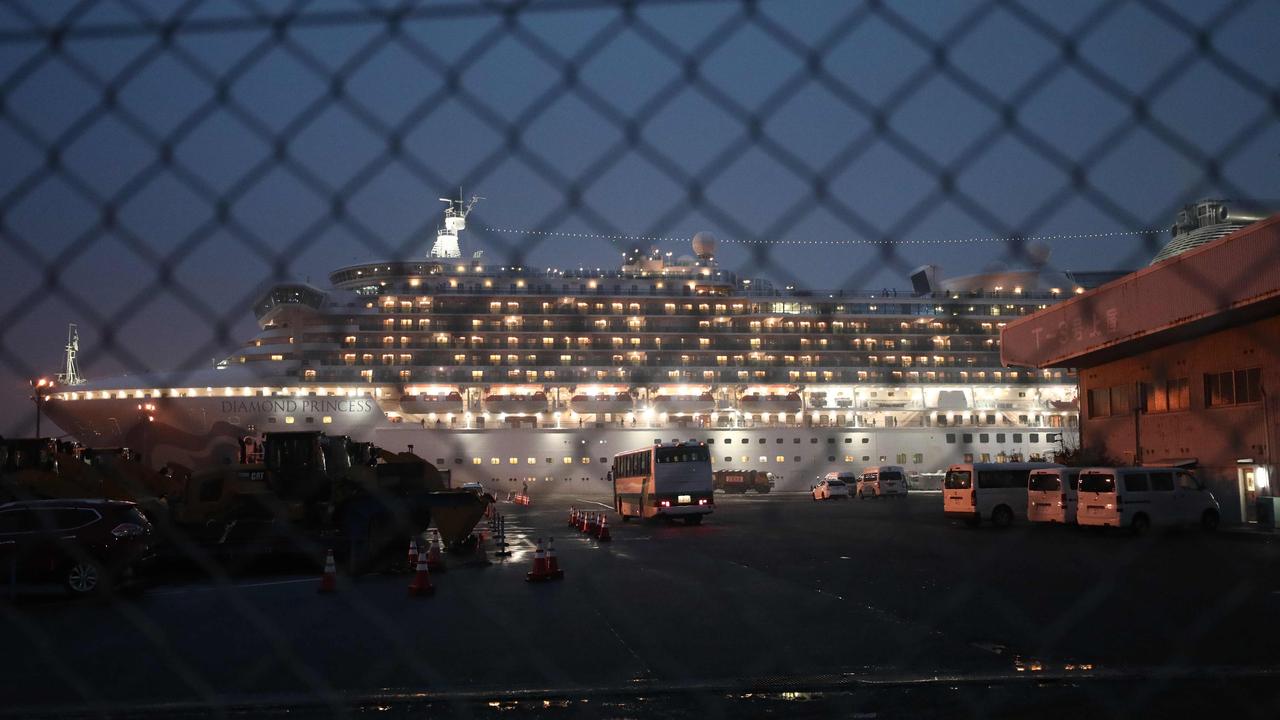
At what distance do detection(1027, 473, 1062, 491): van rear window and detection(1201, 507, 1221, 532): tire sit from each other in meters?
2.34

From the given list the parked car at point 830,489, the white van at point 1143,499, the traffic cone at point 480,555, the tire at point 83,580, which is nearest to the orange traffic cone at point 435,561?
the traffic cone at point 480,555

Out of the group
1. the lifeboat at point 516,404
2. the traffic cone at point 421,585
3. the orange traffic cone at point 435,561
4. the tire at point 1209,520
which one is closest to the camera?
the traffic cone at point 421,585

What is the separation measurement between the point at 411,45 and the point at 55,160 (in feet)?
3.05

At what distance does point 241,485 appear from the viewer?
1479 centimetres

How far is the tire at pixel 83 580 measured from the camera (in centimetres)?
1034

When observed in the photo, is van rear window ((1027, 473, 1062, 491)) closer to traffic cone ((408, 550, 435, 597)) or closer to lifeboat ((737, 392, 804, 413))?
traffic cone ((408, 550, 435, 597))

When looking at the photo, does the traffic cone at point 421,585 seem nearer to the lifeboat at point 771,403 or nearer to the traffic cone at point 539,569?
the traffic cone at point 539,569

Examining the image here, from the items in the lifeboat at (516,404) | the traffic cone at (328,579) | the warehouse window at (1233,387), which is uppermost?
the lifeboat at (516,404)

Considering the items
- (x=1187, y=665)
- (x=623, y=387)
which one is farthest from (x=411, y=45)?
(x=623, y=387)

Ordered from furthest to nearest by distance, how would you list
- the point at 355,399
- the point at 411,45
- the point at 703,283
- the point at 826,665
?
the point at 703,283 < the point at 355,399 < the point at 826,665 < the point at 411,45

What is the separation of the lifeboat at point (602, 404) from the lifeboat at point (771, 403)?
4641 mm

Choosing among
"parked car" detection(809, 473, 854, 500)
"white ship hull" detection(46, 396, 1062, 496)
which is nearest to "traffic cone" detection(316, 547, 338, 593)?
"white ship hull" detection(46, 396, 1062, 496)

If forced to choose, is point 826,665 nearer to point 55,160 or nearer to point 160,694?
point 160,694

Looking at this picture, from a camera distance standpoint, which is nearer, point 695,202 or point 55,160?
point 695,202
